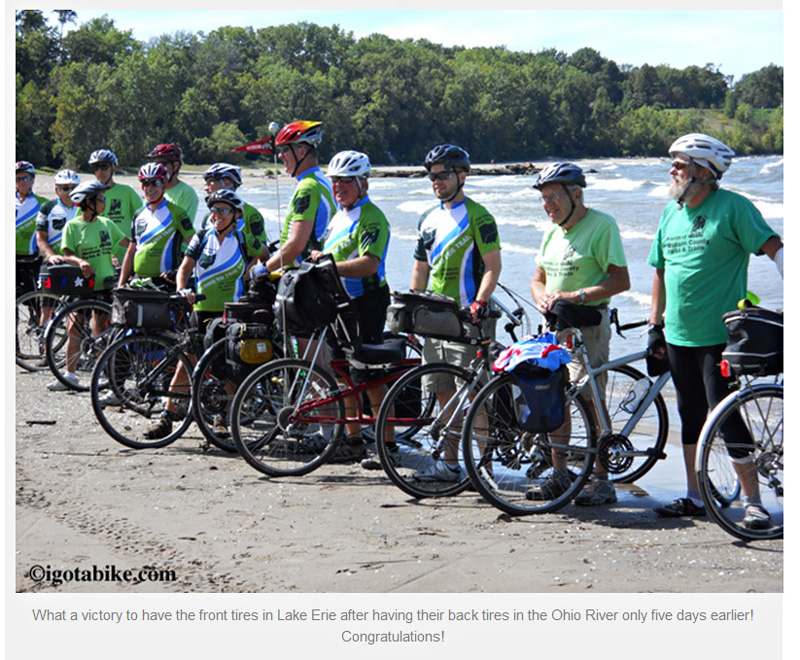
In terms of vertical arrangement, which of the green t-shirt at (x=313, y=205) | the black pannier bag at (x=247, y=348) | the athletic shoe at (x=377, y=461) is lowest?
the athletic shoe at (x=377, y=461)

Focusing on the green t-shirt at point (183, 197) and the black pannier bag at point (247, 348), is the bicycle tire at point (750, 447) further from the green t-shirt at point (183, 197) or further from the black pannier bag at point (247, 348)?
the green t-shirt at point (183, 197)

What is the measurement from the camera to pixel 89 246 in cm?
892

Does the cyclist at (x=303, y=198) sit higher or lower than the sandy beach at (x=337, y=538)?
higher

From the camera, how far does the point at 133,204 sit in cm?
959

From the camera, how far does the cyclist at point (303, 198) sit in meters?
6.44

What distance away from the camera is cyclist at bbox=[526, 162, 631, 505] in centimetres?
533

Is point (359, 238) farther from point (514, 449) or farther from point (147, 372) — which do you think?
point (147, 372)

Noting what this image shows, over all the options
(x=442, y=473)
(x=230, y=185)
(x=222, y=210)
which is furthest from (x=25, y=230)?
(x=442, y=473)

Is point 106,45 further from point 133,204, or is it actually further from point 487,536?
point 487,536

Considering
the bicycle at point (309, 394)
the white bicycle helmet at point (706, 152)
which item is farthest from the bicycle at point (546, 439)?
the white bicycle helmet at point (706, 152)

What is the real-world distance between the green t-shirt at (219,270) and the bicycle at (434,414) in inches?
70.8

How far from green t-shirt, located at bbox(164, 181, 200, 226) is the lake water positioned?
294 cm

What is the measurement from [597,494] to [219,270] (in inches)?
120
